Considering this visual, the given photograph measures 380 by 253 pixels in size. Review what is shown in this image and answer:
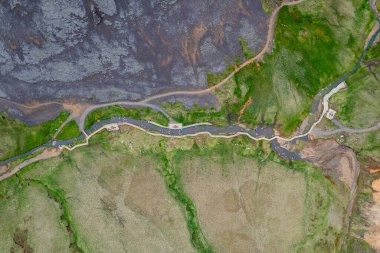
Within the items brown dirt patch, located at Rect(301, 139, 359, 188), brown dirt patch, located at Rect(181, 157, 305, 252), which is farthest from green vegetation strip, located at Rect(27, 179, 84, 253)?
brown dirt patch, located at Rect(301, 139, 359, 188)

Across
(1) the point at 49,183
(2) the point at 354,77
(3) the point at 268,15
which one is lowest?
(1) the point at 49,183

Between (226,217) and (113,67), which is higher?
(113,67)

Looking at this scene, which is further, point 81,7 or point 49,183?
point 49,183

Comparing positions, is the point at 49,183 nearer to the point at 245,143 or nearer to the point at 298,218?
the point at 245,143

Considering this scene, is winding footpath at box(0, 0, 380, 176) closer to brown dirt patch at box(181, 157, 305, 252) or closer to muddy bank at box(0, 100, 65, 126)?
muddy bank at box(0, 100, 65, 126)

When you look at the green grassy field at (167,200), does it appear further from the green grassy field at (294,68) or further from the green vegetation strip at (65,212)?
the green grassy field at (294,68)

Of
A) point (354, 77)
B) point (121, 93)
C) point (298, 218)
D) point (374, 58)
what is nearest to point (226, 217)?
point (298, 218)
